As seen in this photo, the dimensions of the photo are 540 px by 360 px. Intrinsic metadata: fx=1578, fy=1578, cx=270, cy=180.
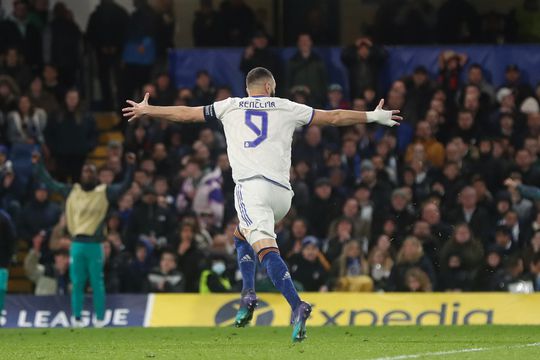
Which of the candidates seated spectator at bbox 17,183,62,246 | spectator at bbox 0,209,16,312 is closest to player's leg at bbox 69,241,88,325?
spectator at bbox 0,209,16,312

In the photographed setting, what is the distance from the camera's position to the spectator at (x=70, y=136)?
Result: 24219 mm

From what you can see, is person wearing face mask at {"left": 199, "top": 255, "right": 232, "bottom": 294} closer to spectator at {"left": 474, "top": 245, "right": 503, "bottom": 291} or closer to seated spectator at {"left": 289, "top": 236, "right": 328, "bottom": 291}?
seated spectator at {"left": 289, "top": 236, "right": 328, "bottom": 291}

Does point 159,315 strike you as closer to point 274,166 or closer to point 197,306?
point 197,306

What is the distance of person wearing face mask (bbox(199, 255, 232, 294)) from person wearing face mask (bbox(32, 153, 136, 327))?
57.3 inches

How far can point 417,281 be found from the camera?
20.1 metres

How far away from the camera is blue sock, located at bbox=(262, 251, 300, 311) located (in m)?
13.0

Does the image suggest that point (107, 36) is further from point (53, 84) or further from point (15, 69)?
point (15, 69)

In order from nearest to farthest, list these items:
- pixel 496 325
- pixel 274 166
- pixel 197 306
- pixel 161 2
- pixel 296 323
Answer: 1. pixel 296 323
2. pixel 274 166
3. pixel 496 325
4. pixel 197 306
5. pixel 161 2

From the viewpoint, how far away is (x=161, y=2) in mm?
26031

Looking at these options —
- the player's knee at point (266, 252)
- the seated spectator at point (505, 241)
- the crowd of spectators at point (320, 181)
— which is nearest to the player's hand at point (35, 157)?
the crowd of spectators at point (320, 181)

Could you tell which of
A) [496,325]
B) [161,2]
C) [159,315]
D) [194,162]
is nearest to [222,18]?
[161,2]

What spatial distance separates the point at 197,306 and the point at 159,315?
50 centimetres

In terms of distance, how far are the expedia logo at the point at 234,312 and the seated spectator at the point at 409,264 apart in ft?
5.91

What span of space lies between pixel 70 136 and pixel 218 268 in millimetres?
4700
